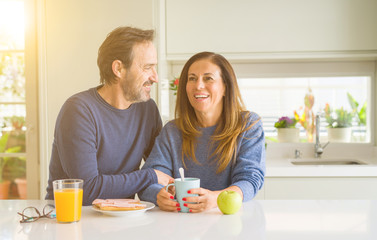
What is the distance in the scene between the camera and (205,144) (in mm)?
1782

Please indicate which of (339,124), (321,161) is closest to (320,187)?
(321,161)

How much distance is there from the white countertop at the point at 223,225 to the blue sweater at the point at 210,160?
18cm

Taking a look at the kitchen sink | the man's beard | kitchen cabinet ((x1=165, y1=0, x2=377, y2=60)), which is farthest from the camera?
the kitchen sink

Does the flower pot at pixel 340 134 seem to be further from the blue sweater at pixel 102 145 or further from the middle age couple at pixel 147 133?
the blue sweater at pixel 102 145

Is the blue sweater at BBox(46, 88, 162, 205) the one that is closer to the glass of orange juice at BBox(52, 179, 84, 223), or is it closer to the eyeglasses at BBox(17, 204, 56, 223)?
the eyeglasses at BBox(17, 204, 56, 223)

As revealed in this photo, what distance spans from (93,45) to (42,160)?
2.68 feet

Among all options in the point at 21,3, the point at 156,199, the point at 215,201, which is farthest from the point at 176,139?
the point at 21,3

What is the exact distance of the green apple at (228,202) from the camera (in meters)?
1.36

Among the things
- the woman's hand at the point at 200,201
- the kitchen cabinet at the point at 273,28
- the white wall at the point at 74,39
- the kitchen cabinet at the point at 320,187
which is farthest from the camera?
the kitchen cabinet at the point at 273,28

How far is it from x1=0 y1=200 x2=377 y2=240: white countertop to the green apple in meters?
0.02

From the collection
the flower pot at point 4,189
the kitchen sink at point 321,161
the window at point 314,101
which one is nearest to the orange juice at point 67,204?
the flower pot at point 4,189

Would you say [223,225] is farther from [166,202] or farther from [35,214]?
[35,214]

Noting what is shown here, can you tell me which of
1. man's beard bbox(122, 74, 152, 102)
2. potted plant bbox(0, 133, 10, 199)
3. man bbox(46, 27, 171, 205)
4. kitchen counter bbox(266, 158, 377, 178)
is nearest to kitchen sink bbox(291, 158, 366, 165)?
kitchen counter bbox(266, 158, 377, 178)

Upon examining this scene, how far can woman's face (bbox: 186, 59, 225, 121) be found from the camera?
1.78 meters
